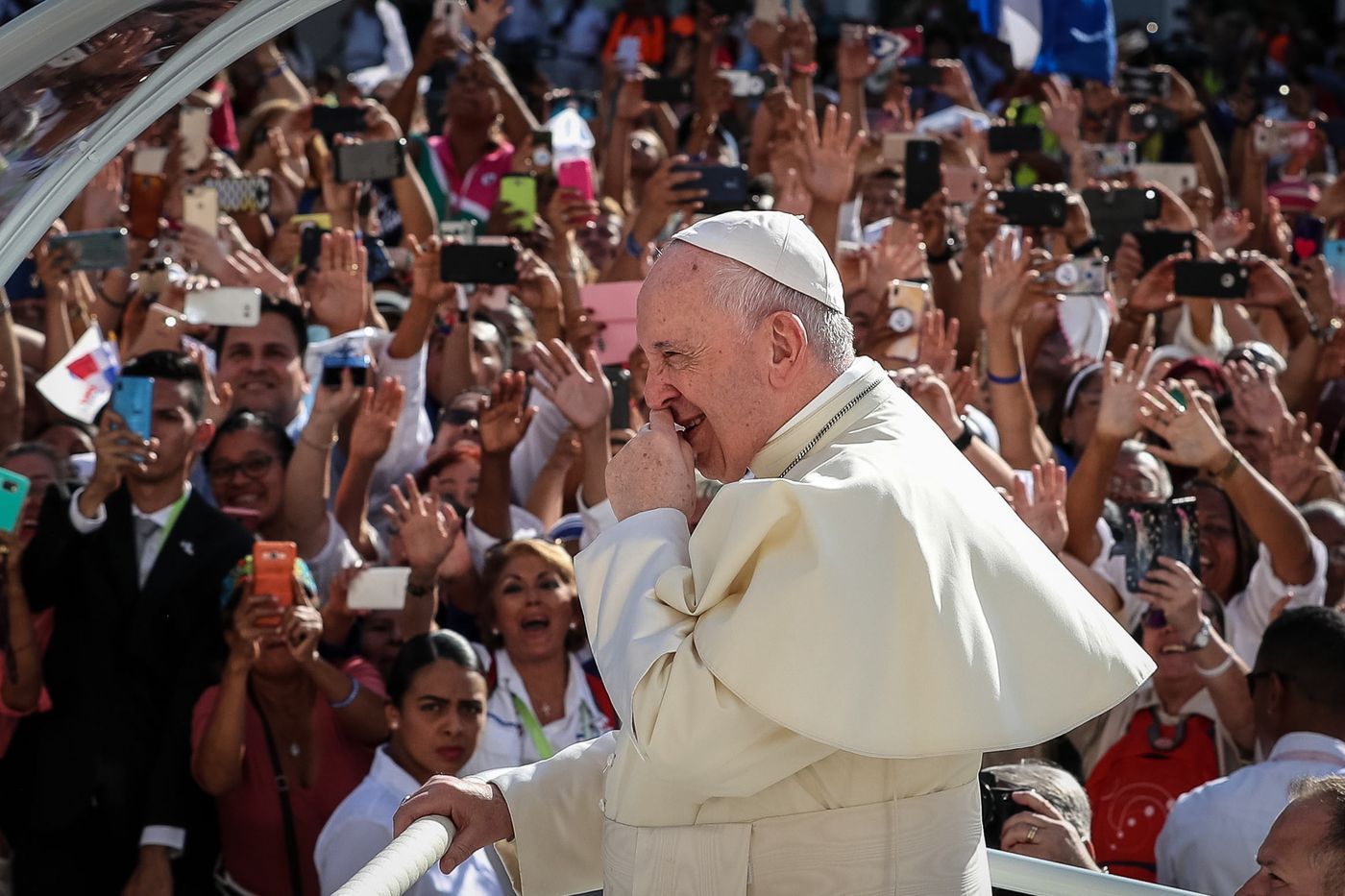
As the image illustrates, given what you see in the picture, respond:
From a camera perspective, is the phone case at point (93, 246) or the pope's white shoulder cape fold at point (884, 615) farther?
the phone case at point (93, 246)

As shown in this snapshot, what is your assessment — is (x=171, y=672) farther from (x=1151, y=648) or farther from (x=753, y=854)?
(x=753, y=854)

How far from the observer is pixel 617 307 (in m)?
5.75

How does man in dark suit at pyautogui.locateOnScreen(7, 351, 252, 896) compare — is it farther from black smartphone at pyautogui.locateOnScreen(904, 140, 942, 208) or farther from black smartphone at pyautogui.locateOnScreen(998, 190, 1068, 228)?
black smartphone at pyautogui.locateOnScreen(904, 140, 942, 208)

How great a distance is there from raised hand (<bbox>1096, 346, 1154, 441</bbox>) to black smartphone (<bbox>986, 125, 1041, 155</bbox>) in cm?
340

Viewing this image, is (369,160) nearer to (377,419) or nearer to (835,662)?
(377,419)

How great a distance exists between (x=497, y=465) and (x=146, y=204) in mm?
2269

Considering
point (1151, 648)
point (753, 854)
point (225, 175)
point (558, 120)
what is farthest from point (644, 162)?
point (753, 854)

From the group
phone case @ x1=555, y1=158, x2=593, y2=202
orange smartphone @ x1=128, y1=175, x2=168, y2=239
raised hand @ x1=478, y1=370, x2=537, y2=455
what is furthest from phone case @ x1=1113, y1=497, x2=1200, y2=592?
orange smartphone @ x1=128, y1=175, x2=168, y2=239

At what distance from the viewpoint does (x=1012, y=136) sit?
8.09 metres

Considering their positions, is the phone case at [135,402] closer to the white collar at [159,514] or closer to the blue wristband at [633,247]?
the white collar at [159,514]

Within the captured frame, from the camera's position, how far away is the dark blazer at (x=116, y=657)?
14.6 feet

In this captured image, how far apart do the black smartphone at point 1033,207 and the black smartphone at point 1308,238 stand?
1.75m

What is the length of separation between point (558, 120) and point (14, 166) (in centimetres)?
640

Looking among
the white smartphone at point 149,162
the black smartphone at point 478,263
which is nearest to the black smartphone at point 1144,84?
the black smartphone at point 478,263
